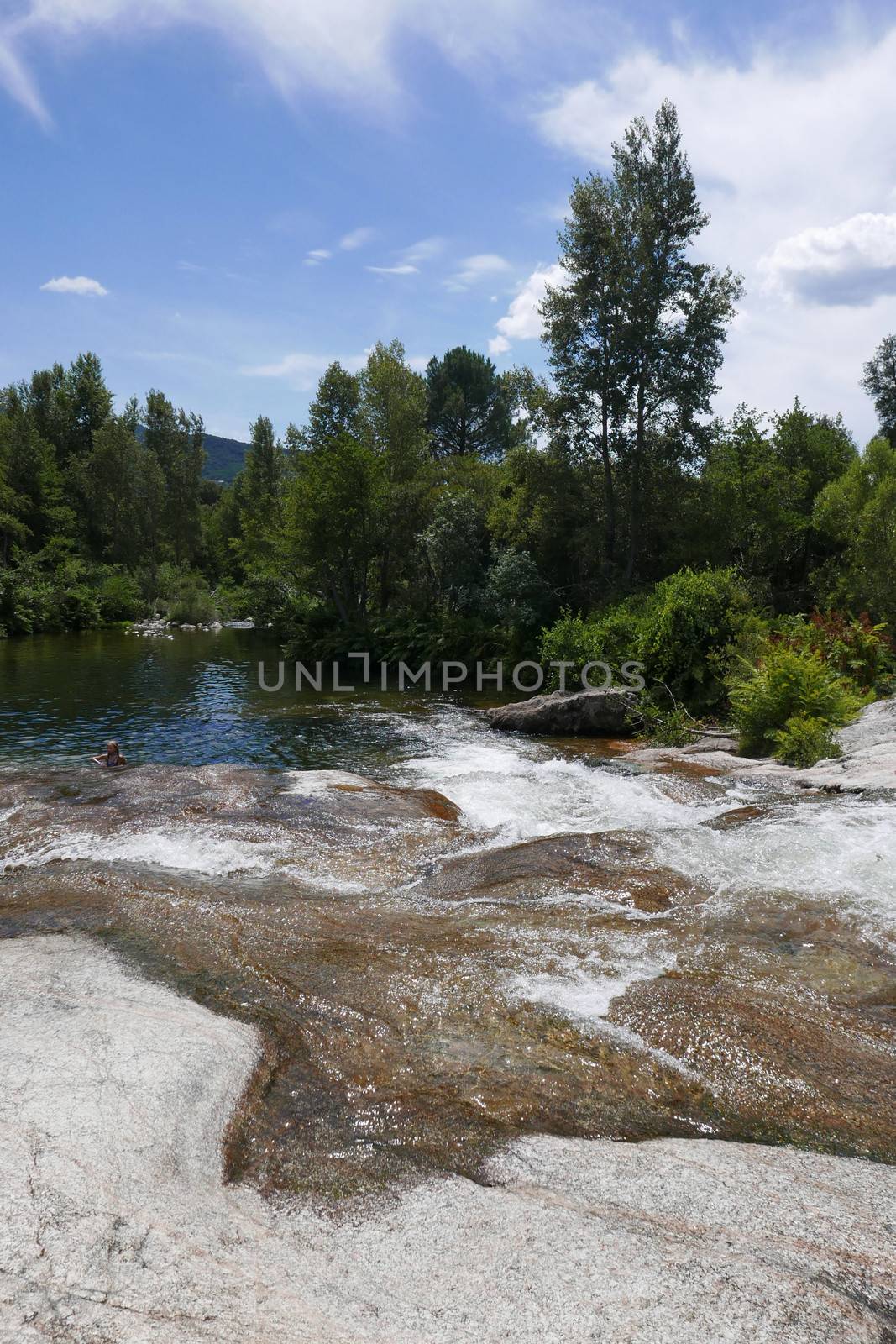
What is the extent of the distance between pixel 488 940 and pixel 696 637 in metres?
15.9

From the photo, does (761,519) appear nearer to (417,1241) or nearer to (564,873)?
(564,873)

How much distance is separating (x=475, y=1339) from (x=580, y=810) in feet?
28.7

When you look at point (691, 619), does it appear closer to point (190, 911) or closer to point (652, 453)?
point (652, 453)

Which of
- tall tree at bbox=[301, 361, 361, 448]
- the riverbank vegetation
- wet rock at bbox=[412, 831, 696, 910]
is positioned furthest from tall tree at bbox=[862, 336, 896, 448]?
wet rock at bbox=[412, 831, 696, 910]

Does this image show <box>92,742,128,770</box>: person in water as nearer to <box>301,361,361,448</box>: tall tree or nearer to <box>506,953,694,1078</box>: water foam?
<box>506,953,694,1078</box>: water foam

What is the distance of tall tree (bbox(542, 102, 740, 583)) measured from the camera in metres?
28.3

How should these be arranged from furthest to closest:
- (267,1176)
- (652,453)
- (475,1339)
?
(652,453), (267,1176), (475,1339)

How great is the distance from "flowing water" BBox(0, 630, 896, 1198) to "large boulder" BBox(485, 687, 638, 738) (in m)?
5.38

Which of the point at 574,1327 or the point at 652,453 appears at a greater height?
the point at 652,453

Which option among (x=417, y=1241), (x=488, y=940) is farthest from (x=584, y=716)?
(x=417, y=1241)

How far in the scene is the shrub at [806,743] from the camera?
525 inches

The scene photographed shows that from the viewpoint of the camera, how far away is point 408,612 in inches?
1473

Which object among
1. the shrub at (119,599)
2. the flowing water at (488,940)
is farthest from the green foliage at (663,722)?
the shrub at (119,599)

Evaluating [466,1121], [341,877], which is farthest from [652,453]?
[466,1121]
